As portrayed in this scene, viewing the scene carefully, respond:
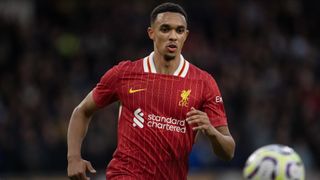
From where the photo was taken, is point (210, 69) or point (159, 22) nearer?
point (159, 22)

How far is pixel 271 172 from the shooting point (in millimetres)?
8086

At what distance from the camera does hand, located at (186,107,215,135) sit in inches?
273

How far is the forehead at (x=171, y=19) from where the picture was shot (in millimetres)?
7527

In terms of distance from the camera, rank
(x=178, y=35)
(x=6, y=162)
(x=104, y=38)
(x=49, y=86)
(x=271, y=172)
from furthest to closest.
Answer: (x=104, y=38) → (x=49, y=86) → (x=6, y=162) → (x=271, y=172) → (x=178, y=35)

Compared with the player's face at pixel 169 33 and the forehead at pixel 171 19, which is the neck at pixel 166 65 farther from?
the forehead at pixel 171 19

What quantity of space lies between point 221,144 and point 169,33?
956mm

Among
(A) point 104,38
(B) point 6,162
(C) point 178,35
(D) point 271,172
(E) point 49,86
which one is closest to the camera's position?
(C) point 178,35

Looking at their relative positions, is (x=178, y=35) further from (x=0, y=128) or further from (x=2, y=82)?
(x=2, y=82)

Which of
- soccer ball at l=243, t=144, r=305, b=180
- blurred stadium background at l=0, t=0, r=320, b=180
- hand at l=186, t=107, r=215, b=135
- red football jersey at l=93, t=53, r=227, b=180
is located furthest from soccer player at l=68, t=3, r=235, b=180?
blurred stadium background at l=0, t=0, r=320, b=180

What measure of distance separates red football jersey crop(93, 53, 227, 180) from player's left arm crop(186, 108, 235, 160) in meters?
0.17

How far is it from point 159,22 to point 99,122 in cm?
744

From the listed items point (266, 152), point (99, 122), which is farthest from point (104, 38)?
point (266, 152)

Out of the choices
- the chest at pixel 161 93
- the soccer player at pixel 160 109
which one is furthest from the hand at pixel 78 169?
the chest at pixel 161 93

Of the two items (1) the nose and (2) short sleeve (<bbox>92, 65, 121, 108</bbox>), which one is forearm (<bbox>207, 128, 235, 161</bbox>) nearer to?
(1) the nose
